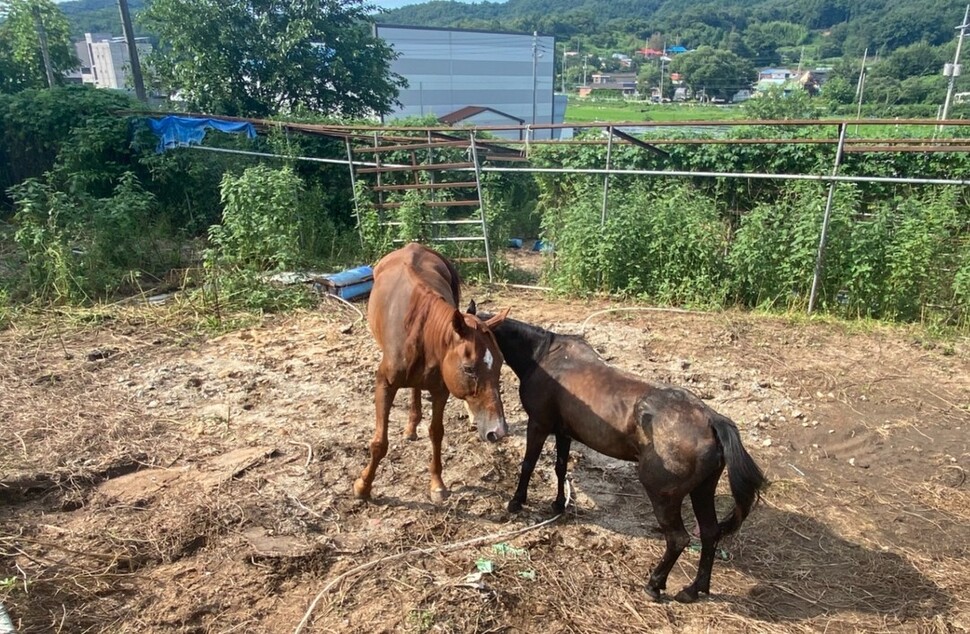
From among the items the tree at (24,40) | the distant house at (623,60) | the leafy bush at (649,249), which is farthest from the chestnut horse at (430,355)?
the distant house at (623,60)

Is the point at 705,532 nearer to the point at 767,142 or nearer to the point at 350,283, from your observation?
the point at 350,283

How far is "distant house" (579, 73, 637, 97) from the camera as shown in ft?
361

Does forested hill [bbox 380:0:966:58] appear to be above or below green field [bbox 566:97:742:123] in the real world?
above

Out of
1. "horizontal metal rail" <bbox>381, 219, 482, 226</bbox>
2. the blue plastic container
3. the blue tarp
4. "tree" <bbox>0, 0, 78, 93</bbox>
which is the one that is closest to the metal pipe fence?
"horizontal metal rail" <bbox>381, 219, 482, 226</bbox>

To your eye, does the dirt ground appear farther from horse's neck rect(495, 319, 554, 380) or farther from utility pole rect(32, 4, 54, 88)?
utility pole rect(32, 4, 54, 88)

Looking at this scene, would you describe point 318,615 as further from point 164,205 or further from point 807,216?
point 164,205

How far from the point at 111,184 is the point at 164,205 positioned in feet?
3.55

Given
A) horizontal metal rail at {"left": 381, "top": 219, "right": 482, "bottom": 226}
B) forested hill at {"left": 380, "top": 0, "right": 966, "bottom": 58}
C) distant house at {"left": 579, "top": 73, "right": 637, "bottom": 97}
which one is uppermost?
forested hill at {"left": 380, "top": 0, "right": 966, "bottom": 58}

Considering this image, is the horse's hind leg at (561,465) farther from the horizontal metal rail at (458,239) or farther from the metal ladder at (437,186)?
the horizontal metal rail at (458,239)

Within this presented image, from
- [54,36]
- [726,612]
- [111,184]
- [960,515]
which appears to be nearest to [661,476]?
[726,612]

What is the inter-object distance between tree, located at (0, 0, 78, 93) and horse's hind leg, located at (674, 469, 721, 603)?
1940 cm

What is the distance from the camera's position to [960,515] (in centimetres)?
402

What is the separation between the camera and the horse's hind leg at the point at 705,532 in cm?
306

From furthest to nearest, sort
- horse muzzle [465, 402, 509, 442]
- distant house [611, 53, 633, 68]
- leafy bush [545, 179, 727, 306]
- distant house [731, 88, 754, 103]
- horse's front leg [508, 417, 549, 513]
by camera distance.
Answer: distant house [611, 53, 633, 68]
distant house [731, 88, 754, 103]
leafy bush [545, 179, 727, 306]
horse's front leg [508, 417, 549, 513]
horse muzzle [465, 402, 509, 442]
